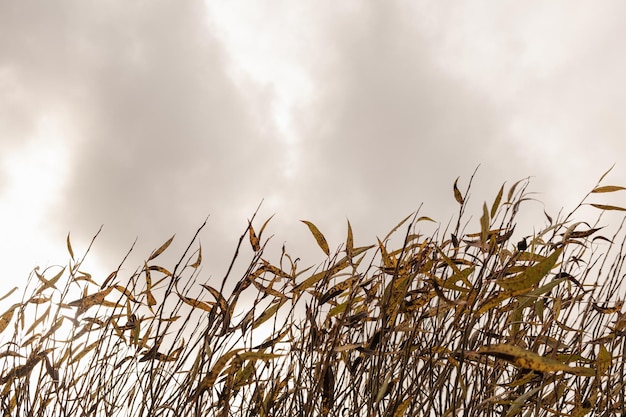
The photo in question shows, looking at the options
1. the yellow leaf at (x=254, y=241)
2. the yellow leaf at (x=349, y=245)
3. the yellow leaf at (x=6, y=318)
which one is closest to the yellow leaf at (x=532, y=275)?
the yellow leaf at (x=349, y=245)

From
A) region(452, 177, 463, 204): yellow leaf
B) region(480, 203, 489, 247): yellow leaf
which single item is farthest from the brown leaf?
region(480, 203, 489, 247): yellow leaf

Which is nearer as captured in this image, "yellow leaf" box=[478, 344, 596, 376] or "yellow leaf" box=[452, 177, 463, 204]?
"yellow leaf" box=[478, 344, 596, 376]

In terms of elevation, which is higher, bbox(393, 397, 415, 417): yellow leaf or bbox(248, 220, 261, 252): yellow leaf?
bbox(248, 220, 261, 252): yellow leaf

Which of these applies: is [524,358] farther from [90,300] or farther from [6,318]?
[6,318]

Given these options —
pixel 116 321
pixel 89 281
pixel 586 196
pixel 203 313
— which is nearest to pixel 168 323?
pixel 203 313

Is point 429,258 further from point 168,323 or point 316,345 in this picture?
point 168,323

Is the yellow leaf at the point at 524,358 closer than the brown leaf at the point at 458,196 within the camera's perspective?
Yes

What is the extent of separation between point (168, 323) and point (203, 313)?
9 cm

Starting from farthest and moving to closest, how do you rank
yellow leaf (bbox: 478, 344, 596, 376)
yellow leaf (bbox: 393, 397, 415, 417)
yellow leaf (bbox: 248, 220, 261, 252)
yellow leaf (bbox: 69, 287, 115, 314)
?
yellow leaf (bbox: 69, 287, 115, 314), yellow leaf (bbox: 248, 220, 261, 252), yellow leaf (bbox: 393, 397, 415, 417), yellow leaf (bbox: 478, 344, 596, 376)

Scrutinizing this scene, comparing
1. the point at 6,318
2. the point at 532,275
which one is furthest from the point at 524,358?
the point at 6,318

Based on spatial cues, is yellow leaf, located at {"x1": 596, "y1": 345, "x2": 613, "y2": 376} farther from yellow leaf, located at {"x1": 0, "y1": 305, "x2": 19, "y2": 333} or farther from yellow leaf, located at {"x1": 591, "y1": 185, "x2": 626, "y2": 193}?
yellow leaf, located at {"x1": 0, "y1": 305, "x2": 19, "y2": 333}

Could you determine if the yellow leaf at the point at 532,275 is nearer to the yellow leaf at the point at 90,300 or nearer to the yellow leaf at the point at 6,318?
the yellow leaf at the point at 90,300

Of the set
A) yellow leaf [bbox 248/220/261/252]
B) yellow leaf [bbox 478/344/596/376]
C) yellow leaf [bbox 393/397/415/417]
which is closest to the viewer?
yellow leaf [bbox 478/344/596/376]

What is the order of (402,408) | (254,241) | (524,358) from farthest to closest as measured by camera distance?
(254,241) → (402,408) → (524,358)
